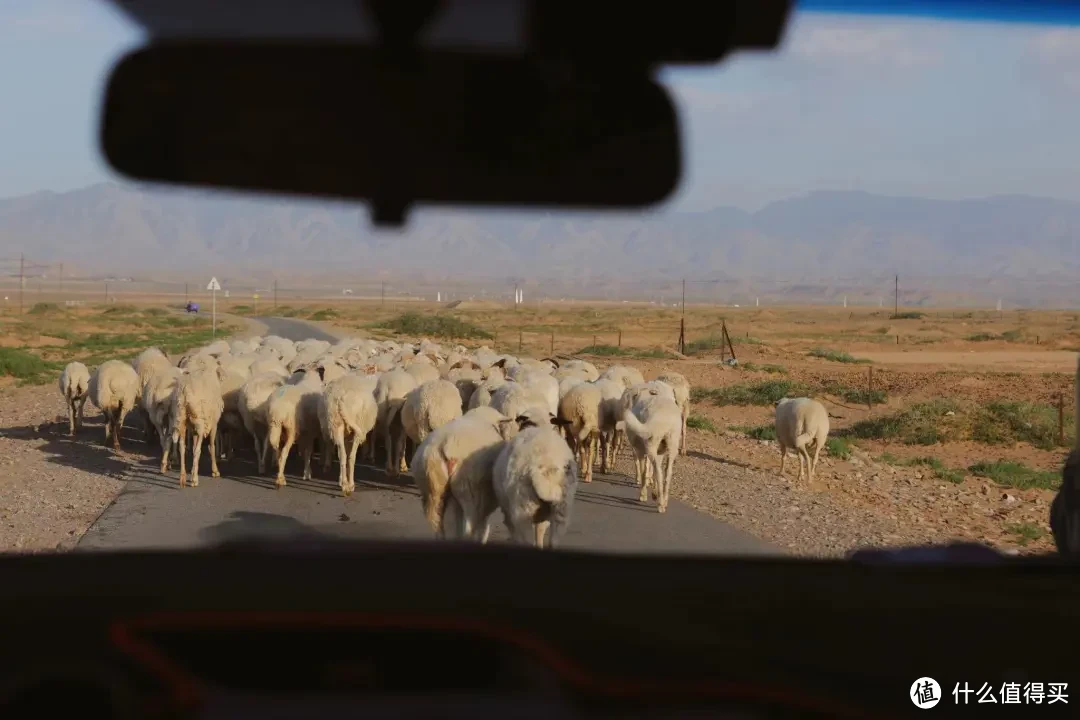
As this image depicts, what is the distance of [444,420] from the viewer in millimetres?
13609

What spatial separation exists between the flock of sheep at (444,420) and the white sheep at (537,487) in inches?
0.5

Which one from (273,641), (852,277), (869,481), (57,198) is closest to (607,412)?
(869,481)

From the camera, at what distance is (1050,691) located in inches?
86.7

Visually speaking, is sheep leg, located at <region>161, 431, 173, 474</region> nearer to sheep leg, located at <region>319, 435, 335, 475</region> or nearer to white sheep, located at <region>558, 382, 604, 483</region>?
sheep leg, located at <region>319, 435, 335, 475</region>

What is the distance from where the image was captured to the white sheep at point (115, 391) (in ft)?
59.2

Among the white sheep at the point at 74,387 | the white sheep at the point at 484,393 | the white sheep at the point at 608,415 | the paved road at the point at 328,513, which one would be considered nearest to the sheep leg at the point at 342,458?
the paved road at the point at 328,513

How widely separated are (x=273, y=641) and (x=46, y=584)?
0.66 metres

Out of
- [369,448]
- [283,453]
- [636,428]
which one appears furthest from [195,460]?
[636,428]

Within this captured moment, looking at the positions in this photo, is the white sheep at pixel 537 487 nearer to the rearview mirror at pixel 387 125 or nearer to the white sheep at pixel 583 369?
the rearview mirror at pixel 387 125

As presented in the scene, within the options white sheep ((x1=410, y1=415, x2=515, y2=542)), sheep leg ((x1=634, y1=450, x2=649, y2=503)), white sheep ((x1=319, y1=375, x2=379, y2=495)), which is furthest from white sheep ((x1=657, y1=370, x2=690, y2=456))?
white sheep ((x1=410, y1=415, x2=515, y2=542))

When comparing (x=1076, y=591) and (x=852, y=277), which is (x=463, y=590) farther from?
(x=852, y=277)

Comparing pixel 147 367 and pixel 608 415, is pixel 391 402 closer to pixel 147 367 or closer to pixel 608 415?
pixel 608 415

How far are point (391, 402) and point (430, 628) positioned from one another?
1307cm

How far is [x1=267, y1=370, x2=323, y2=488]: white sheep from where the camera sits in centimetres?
1457
